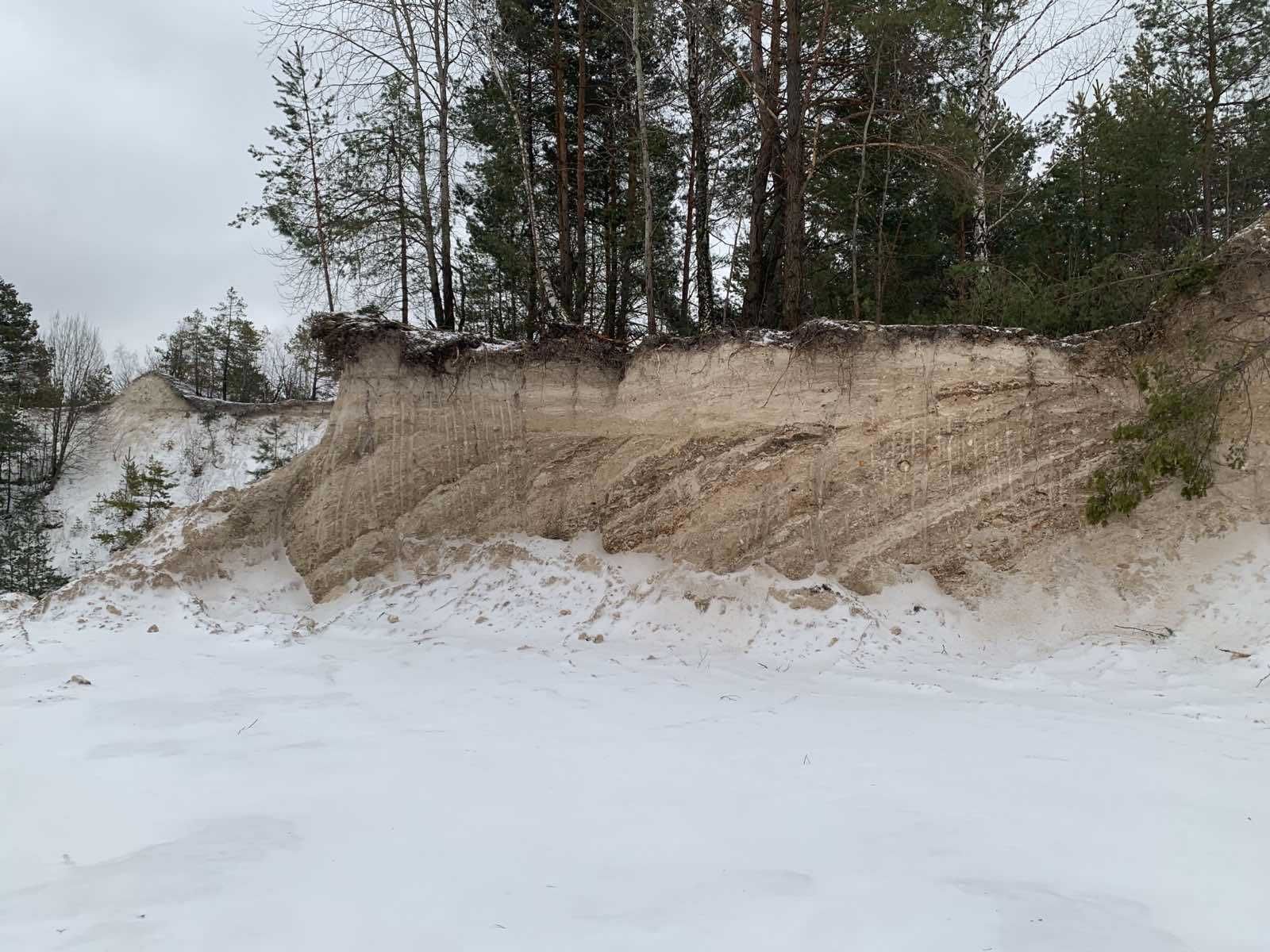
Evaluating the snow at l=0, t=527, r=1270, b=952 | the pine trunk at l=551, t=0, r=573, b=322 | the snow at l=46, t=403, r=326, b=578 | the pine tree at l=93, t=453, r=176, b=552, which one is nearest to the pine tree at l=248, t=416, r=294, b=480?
the snow at l=46, t=403, r=326, b=578

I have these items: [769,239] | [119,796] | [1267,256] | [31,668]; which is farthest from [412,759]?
[769,239]

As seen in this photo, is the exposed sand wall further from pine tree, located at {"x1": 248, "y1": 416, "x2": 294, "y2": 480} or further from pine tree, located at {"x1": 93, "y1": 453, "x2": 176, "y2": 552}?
pine tree, located at {"x1": 248, "y1": 416, "x2": 294, "y2": 480}

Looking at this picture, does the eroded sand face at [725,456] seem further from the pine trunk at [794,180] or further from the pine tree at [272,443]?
the pine tree at [272,443]

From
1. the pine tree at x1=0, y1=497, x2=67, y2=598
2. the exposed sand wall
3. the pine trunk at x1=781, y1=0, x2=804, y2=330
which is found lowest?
the pine tree at x1=0, y1=497, x2=67, y2=598

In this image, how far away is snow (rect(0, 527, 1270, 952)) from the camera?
2500 millimetres

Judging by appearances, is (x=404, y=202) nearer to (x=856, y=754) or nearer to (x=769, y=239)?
(x=769, y=239)

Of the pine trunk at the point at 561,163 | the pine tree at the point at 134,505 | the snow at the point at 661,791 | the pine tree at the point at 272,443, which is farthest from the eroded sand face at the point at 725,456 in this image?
the pine tree at the point at 272,443

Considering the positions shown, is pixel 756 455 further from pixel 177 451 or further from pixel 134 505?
pixel 177 451

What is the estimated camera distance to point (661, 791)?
381cm

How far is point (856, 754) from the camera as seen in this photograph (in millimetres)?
4379

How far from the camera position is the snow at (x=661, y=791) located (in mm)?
2500

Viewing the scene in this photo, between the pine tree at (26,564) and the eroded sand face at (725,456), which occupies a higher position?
the eroded sand face at (725,456)

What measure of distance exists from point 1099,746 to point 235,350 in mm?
37283

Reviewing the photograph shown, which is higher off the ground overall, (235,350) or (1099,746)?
(235,350)
